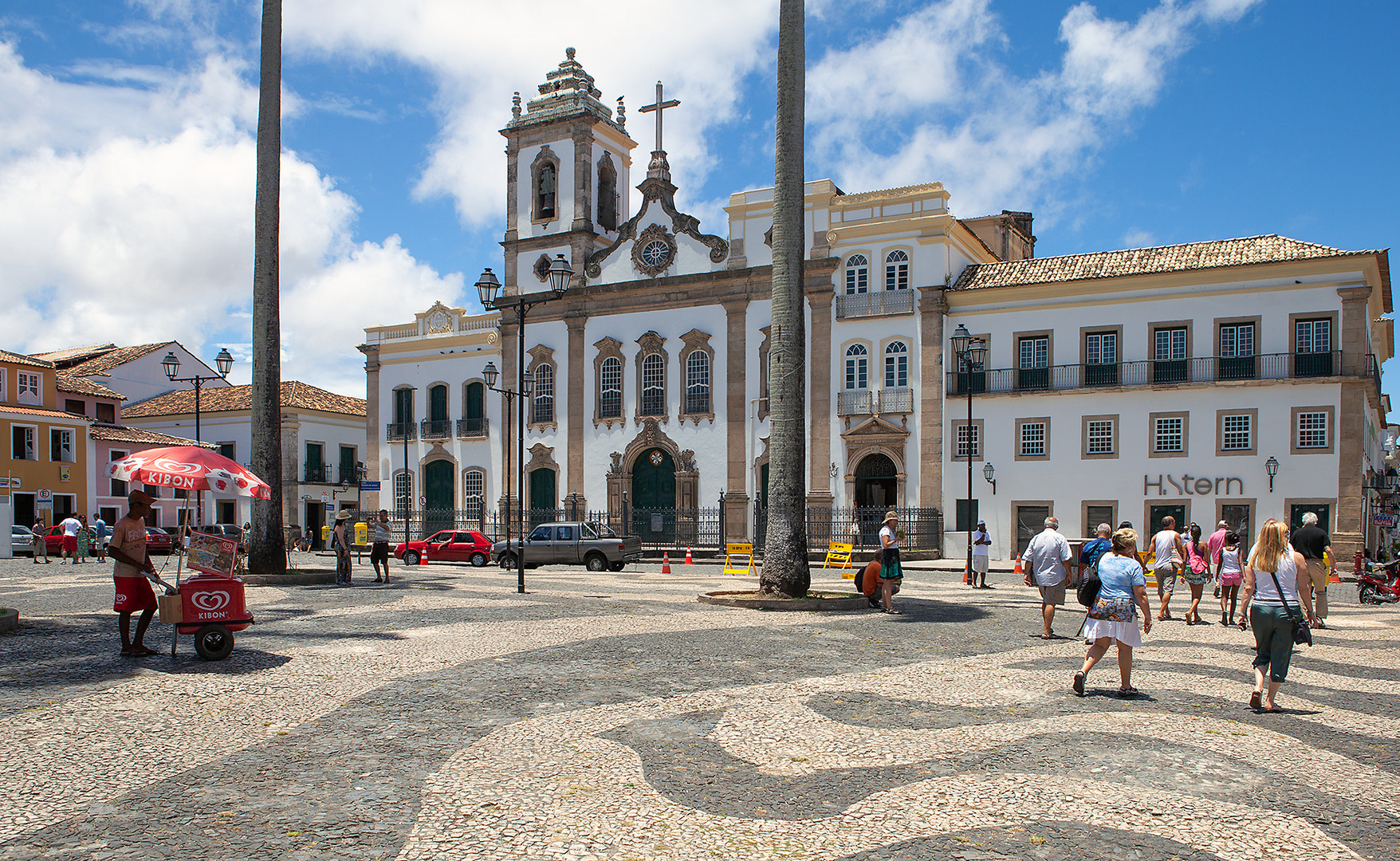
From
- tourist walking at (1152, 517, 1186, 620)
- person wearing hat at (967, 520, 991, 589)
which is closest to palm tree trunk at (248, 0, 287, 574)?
person wearing hat at (967, 520, 991, 589)

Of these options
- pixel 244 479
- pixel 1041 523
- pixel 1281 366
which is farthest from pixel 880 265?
pixel 244 479

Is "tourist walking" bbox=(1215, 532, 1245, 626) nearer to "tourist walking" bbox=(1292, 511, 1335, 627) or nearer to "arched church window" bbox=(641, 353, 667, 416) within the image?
"tourist walking" bbox=(1292, 511, 1335, 627)

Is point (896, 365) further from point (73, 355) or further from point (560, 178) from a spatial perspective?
point (73, 355)

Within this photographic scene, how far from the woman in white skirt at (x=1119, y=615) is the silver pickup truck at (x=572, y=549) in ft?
65.4

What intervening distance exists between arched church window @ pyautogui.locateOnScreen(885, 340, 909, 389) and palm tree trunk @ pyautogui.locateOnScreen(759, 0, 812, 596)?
19908 millimetres

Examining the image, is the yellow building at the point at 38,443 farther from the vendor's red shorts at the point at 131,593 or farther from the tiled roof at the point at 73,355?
the vendor's red shorts at the point at 131,593

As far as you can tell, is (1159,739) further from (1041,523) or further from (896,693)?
(1041,523)

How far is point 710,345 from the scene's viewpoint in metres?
39.4

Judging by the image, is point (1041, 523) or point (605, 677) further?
point (1041, 523)

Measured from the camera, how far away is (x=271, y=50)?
18969 mm

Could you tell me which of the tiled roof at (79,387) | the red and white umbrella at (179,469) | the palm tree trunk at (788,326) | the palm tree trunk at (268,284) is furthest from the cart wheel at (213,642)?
the tiled roof at (79,387)

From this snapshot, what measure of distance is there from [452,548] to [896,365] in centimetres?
1589

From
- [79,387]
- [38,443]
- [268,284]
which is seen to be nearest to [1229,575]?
[268,284]

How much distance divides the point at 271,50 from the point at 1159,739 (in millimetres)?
18332
